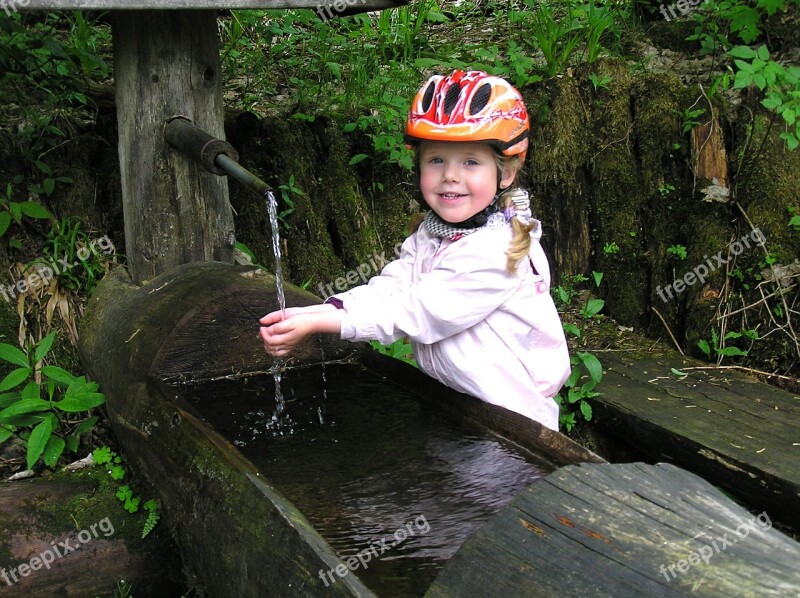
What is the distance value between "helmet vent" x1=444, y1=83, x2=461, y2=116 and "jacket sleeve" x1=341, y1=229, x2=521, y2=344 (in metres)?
0.42

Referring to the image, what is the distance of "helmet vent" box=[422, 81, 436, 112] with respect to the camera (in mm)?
2829

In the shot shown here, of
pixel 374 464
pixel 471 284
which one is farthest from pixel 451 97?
pixel 374 464

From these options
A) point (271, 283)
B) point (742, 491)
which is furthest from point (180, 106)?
point (742, 491)

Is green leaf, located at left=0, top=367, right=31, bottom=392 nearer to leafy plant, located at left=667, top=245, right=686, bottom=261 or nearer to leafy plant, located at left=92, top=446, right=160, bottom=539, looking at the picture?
leafy plant, located at left=92, top=446, right=160, bottom=539

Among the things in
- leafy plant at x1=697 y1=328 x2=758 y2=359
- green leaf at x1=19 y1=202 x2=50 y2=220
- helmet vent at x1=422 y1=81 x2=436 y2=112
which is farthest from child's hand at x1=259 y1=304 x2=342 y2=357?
leafy plant at x1=697 y1=328 x2=758 y2=359

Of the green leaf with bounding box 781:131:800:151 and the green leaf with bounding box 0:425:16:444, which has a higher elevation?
the green leaf with bounding box 781:131:800:151

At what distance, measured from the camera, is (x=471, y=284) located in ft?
9.02

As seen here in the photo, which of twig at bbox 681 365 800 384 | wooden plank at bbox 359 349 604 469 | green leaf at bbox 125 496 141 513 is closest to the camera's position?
wooden plank at bbox 359 349 604 469

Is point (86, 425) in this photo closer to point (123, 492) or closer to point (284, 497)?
point (123, 492)

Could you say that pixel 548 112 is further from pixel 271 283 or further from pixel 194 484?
pixel 194 484

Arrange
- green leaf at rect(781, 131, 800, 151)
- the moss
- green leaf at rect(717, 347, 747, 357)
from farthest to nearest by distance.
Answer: the moss < green leaf at rect(717, 347, 747, 357) < green leaf at rect(781, 131, 800, 151)

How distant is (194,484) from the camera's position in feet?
8.16

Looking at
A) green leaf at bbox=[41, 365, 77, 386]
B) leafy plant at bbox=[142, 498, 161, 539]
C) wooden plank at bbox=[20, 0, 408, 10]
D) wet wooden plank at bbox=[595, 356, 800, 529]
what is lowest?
wet wooden plank at bbox=[595, 356, 800, 529]

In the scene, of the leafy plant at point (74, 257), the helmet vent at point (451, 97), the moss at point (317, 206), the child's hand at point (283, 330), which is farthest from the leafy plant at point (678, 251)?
the leafy plant at point (74, 257)
